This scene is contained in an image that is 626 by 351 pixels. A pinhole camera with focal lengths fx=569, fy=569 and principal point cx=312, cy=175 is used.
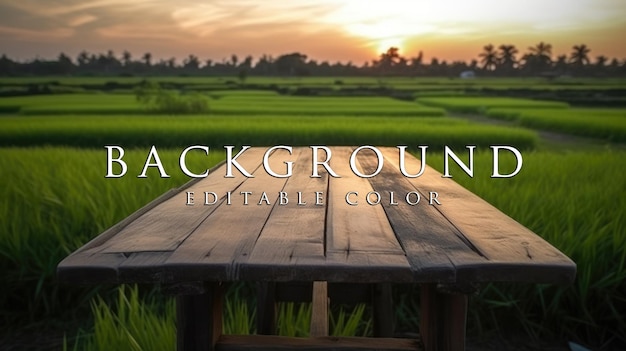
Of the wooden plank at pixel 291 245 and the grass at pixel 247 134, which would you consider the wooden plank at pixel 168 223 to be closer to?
the wooden plank at pixel 291 245

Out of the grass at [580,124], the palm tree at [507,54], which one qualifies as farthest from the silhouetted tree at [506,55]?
the grass at [580,124]

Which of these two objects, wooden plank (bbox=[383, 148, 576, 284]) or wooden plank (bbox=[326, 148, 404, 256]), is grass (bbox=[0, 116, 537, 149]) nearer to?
wooden plank (bbox=[326, 148, 404, 256])

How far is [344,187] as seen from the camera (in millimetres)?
1842

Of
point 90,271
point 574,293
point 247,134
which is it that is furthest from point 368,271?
point 247,134

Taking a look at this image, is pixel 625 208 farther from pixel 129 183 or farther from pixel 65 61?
pixel 65 61

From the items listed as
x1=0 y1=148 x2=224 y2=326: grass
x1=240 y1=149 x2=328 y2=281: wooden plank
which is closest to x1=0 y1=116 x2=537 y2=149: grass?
x1=0 y1=148 x2=224 y2=326: grass

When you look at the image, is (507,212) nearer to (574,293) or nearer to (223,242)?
(574,293)

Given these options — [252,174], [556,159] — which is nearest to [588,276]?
[252,174]

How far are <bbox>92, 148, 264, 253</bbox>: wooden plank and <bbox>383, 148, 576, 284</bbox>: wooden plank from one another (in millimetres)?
571

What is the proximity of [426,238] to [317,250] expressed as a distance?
0.25 meters

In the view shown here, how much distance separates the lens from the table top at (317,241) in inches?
Result: 38.0

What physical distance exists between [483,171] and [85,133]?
840 centimetres

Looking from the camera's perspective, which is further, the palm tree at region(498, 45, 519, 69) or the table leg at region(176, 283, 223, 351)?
the palm tree at region(498, 45, 519, 69)

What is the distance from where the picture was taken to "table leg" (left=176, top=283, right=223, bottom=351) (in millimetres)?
1207
